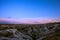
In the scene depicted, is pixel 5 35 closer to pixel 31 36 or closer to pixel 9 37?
pixel 9 37

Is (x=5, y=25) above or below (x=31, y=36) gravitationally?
above

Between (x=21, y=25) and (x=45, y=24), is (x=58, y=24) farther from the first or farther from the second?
(x=21, y=25)

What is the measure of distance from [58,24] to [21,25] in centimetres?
125

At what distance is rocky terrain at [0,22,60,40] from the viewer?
3.70 metres

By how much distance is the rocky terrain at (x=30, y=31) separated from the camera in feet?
12.1

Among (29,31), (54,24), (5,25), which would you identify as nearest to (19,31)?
(29,31)

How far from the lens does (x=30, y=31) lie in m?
4.30

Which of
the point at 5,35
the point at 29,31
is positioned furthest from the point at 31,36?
the point at 5,35

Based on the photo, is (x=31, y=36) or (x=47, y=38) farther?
(x=31, y=36)

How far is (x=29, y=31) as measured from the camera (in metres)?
4.31

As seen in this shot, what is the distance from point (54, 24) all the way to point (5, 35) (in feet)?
5.54

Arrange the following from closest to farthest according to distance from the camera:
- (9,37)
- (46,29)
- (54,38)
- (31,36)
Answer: (54,38), (9,37), (46,29), (31,36)

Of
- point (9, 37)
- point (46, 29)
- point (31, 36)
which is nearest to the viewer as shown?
point (9, 37)

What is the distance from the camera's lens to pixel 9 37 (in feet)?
12.1
